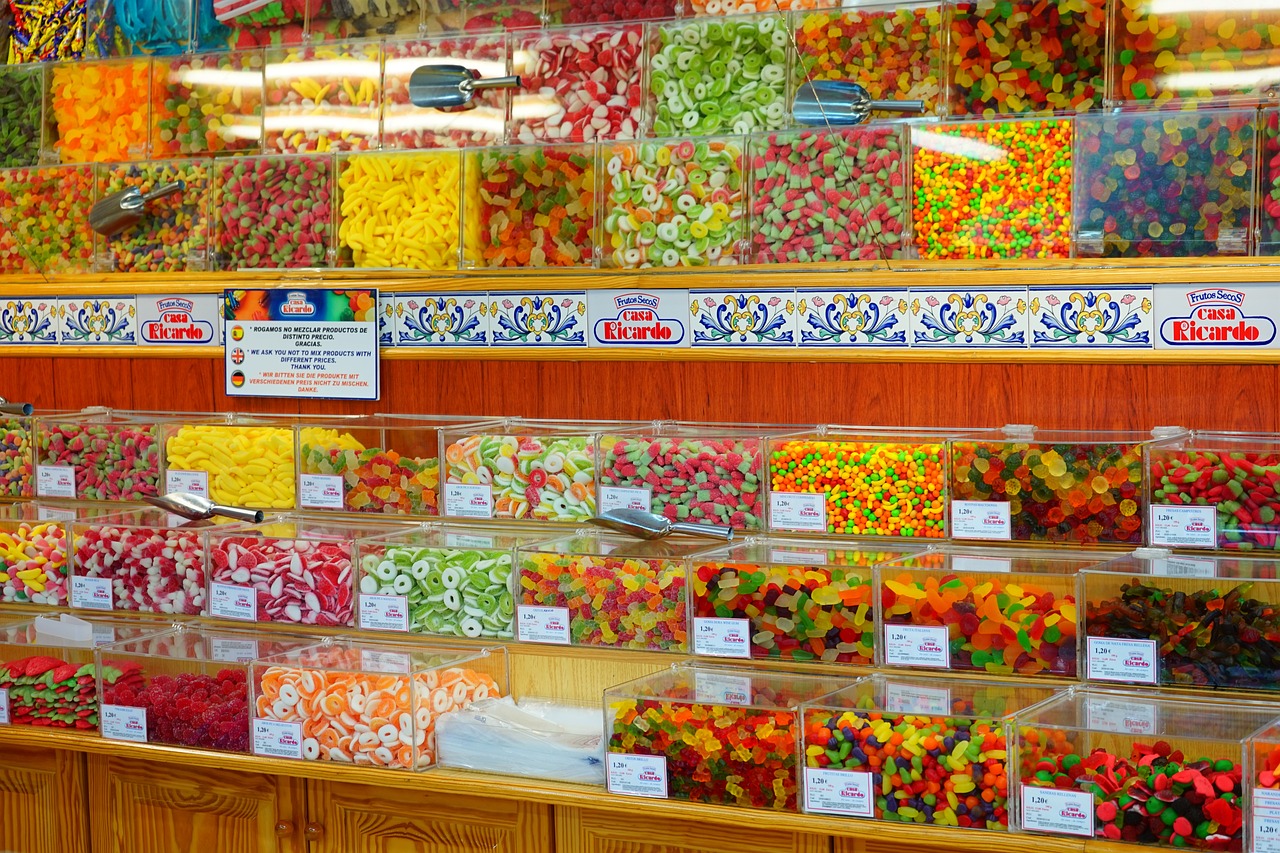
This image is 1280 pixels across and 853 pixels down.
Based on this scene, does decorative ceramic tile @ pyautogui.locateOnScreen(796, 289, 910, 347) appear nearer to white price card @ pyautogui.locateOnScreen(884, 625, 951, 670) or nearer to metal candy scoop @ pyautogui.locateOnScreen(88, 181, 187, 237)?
white price card @ pyautogui.locateOnScreen(884, 625, 951, 670)

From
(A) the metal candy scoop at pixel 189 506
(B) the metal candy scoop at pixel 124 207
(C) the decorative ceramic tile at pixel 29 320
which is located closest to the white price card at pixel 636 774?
(A) the metal candy scoop at pixel 189 506

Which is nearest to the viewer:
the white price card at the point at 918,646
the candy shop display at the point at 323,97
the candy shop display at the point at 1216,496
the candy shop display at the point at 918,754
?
the candy shop display at the point at 918,754

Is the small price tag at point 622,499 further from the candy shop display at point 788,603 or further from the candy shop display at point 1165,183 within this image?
the candy shop display at point 1165,183

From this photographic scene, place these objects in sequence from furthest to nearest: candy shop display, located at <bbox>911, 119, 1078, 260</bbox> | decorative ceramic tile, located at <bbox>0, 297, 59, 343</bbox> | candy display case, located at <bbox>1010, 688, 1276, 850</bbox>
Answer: decorative ceramic tile, located at <bbox>0, 297, 59, 343</bbox>
candy shop display, located at <bbox>911, 119, 1078, 260</bbox>
candy display case, located at <bbox>1010, 688, 1276, 850</bbox>

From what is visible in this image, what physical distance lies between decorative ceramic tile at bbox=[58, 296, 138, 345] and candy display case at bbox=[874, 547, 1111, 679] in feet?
7.29

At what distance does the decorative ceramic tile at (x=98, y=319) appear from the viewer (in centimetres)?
378

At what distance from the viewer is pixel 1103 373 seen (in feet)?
9.13

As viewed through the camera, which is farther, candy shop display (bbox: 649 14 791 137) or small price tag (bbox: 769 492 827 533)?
candy shop display (bbox: 649 14 791 137)

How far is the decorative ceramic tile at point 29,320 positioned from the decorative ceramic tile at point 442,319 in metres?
1.12

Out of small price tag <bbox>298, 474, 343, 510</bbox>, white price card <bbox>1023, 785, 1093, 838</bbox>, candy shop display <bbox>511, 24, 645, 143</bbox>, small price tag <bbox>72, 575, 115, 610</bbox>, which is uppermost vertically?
candy shop display <bbox>511, 24, 645, 143</bbox>

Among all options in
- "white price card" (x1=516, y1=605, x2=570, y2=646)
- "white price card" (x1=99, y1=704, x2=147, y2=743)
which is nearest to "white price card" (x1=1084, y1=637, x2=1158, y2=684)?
"white price card" (x1=516, y1=605, x2=570, y2=646)

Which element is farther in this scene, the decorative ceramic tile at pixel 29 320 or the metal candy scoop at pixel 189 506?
the decorative ceramic tile at pixel 29 320

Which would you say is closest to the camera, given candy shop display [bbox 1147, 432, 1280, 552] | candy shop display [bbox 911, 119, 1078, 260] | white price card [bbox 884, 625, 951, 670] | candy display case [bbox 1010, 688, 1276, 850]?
candy display case [bbox 1010, 688, 1276, 850]

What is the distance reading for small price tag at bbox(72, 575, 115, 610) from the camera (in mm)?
3330
